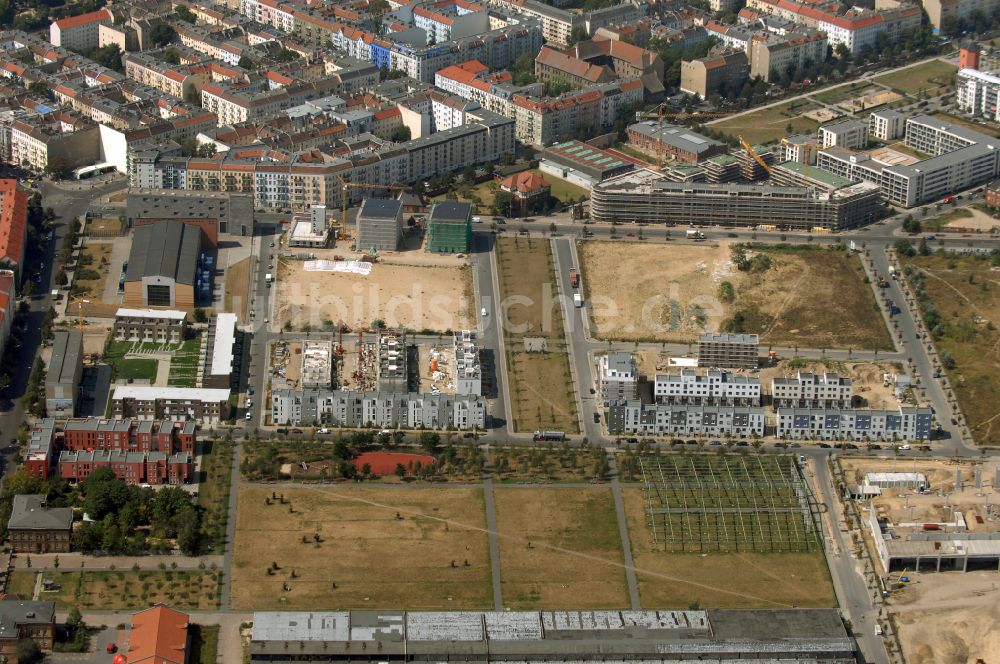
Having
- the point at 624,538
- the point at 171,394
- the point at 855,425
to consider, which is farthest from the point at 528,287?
the point at 624,538

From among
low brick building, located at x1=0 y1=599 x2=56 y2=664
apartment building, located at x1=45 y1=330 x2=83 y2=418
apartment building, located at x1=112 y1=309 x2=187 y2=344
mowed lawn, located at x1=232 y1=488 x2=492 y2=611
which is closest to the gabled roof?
low brick building, located at x1=0 y1=599 x2=56 y2=664

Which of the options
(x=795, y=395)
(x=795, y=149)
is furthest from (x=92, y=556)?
(x=795, y=149)

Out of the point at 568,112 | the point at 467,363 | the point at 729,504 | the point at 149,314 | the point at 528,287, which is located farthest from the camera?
the point at 568,112

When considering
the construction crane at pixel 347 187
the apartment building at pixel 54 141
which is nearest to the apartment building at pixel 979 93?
the construction crane at pixel 347 187

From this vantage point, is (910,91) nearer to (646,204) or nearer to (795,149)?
(795,149)

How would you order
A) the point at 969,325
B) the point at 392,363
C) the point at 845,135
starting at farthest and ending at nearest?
1. the point at 845,135
2. the point at 969,325
3. the point at 392,363

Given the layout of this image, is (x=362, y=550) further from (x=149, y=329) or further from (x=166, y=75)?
(x=166, y=75)

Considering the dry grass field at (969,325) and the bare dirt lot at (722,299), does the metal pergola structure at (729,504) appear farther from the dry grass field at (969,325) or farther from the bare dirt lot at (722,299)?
the bare dirt lot at (722,299)

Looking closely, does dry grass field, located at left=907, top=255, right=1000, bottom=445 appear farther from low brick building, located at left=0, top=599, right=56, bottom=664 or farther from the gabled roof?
low brick building, located at left=0, top=599, right=56, bottom=664
